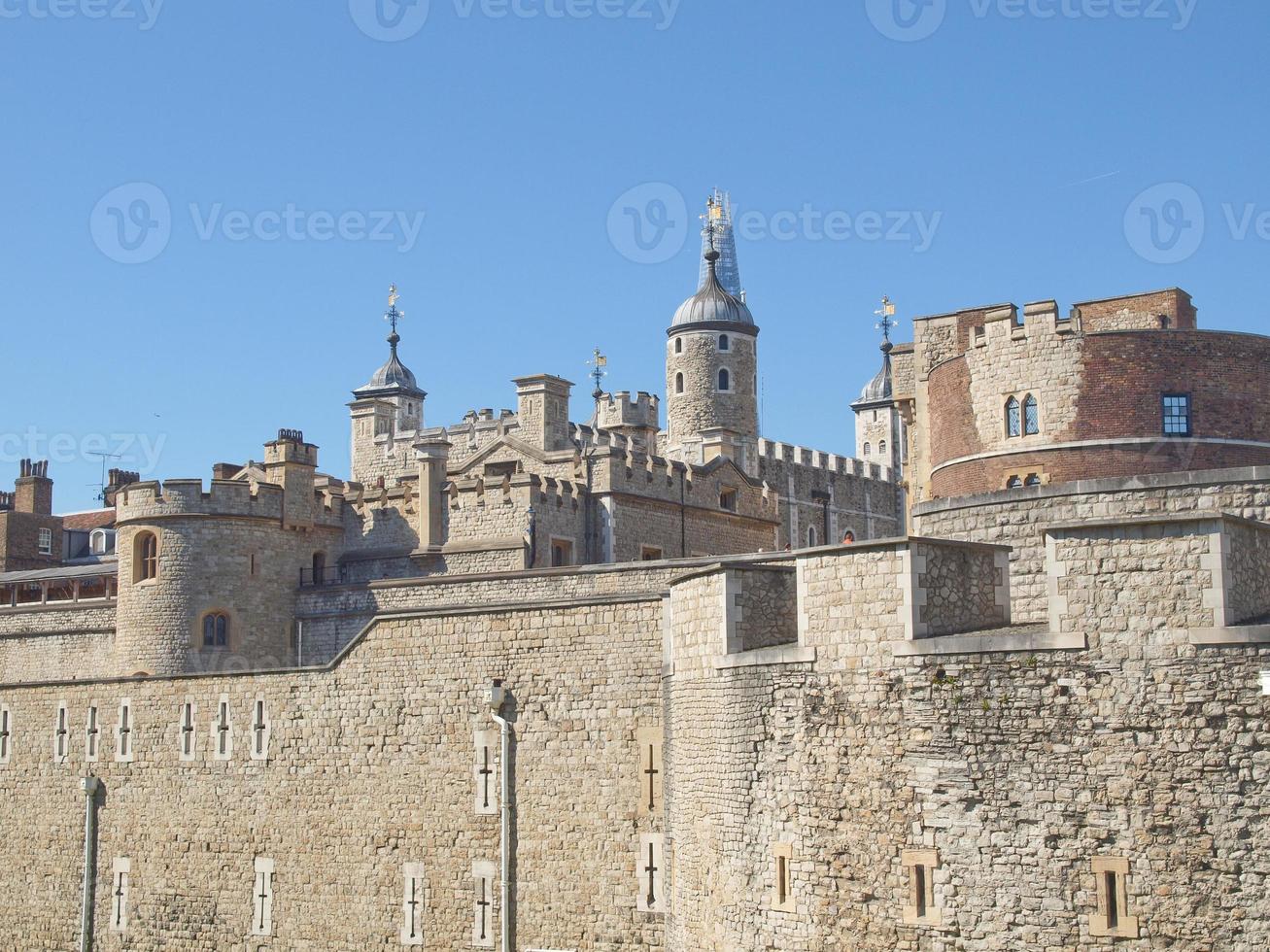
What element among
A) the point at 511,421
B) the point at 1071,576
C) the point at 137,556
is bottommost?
the point at 1071,576

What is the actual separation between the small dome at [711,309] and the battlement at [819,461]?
831cm

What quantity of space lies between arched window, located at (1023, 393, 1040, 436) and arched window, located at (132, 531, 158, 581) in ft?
60.2

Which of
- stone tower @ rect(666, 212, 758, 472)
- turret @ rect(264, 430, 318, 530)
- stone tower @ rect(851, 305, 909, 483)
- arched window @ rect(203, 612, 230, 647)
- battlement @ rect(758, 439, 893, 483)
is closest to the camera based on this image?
arched window @ rect(203, 612, 230, 647)

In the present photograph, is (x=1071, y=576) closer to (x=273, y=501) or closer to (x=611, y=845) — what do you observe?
(x=611, y=845)

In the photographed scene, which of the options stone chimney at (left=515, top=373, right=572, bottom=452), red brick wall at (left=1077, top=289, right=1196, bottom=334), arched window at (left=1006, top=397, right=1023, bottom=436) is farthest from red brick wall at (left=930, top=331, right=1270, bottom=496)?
stone chimney at (left=515, top=373, right=572, bottom=452)

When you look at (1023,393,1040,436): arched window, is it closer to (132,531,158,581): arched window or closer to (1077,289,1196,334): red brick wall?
(1077,289,1196,334): red brick wall

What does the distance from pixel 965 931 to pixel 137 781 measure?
62.8 feet

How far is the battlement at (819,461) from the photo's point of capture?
68625mm

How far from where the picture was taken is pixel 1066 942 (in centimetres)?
1781

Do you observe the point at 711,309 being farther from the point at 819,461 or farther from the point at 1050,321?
the point at 1050,321

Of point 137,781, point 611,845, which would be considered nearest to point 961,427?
point 611,845

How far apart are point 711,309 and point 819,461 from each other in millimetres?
10095

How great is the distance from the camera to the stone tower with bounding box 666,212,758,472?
251ft

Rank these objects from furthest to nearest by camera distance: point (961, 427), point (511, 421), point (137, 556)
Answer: point (511, 421) → point (137, 556) → point (961, 427)
